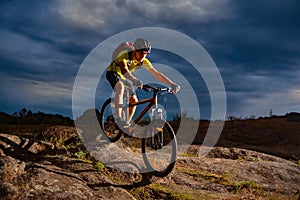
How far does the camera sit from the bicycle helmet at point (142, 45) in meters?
6.23

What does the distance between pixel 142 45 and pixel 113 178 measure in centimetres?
249

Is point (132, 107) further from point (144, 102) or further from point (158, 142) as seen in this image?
point (158, 142)

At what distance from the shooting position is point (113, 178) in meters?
6.04

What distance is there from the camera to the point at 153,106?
20.5 ft

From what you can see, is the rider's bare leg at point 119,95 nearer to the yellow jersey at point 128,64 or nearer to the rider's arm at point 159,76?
the yellow jersey at point 128,64

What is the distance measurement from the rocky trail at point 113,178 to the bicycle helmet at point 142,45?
227 cm

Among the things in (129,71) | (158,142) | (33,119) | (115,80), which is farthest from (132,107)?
(33,119)

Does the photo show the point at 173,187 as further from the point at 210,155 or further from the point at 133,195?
the point at 210,155

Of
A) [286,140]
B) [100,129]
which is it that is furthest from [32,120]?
[286,140]

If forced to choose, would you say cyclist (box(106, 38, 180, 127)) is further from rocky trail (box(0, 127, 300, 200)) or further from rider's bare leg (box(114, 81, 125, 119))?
rocky trail (box(0, 127, 300, 200))

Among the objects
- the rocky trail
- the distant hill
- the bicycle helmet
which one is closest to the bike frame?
the bicycle helmet

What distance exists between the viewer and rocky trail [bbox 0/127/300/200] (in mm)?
5055

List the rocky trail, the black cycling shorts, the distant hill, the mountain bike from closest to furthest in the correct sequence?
the rocky trail, the mountain bike, the black cycling shorts, the distant hill

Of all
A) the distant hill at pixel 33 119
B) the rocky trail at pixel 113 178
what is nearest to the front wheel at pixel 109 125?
the rocky trail at pixel 113 178
